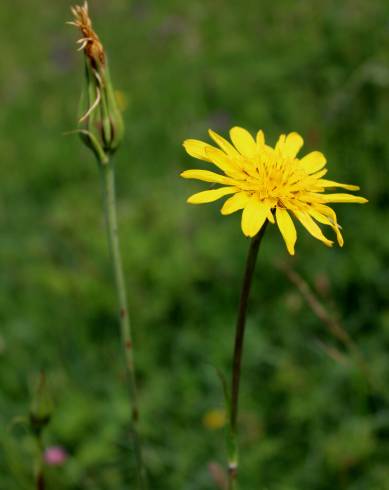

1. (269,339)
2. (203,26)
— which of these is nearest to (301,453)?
(269,339)

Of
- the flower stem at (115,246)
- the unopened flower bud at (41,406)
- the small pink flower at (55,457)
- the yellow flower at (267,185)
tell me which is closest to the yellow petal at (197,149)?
the yellow flower at (267,185)

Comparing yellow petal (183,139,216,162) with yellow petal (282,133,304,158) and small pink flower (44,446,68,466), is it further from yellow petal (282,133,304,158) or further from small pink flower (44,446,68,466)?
small pink flower (44,446,68,466)

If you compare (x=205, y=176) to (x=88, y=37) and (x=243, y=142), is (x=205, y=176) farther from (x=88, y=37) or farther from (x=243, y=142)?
(x=88, y=37)

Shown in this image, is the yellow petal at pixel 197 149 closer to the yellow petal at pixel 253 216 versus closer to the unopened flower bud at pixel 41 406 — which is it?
the yellow petal at pixel 253 216

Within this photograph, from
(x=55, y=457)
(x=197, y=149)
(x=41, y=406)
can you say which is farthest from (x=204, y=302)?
(x=197, y=149)

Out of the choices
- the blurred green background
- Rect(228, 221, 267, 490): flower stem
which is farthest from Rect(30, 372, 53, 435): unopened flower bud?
Rect(228, 221, 267, 490): flower stem
